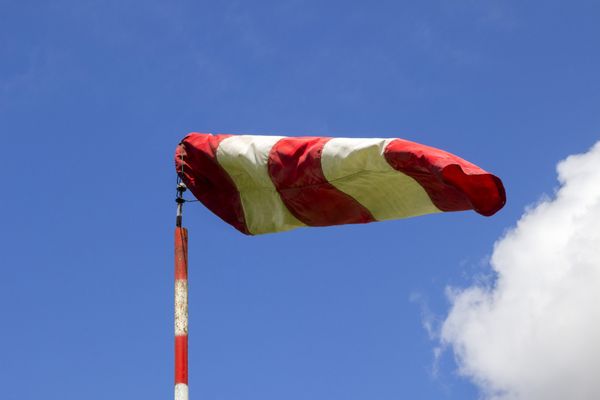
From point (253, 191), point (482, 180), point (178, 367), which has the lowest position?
point (178, 367)

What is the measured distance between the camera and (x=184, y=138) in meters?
22.5

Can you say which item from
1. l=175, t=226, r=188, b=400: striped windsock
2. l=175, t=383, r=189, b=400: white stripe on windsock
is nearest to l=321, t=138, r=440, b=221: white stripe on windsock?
l=175, t=226, r=188, b=400: striped windsock

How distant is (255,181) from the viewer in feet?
71.0

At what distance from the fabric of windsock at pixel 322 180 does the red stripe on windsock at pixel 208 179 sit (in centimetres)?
2

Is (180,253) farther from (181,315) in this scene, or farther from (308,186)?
(308,186)

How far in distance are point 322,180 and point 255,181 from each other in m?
1.45

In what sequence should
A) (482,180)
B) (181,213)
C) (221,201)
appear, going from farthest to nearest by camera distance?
(221,201) < (181,213) < (482,180)

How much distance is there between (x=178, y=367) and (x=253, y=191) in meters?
3.74

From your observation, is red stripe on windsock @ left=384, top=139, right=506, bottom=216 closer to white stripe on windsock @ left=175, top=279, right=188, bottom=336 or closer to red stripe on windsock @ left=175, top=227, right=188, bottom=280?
red stripe on windsock @ left=175, top=227, right=188, bottom=280

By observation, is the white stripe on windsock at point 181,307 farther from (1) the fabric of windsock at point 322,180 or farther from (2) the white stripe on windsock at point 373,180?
(2) the white stripe on windsock at point 373,180

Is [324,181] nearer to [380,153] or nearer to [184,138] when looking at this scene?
[380,153]

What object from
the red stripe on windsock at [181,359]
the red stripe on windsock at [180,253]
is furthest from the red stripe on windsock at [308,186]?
the red stripe on windsock at [181,359]

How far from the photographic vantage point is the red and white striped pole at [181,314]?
1925 centimetres

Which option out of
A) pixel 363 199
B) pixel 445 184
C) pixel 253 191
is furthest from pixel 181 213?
pixel 445 184
